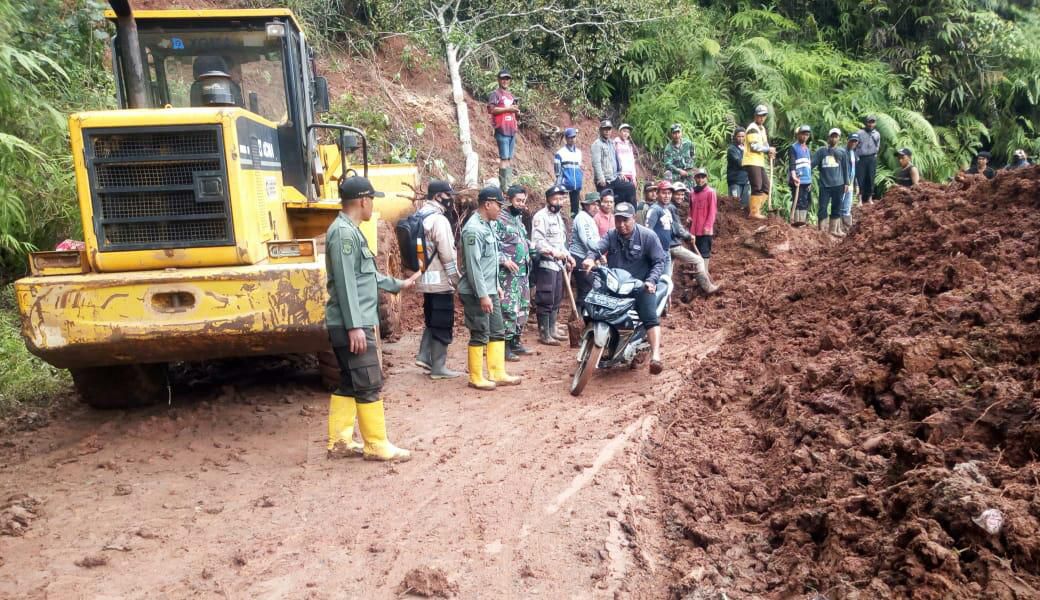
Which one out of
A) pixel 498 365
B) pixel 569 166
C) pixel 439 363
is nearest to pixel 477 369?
pixel 498 365

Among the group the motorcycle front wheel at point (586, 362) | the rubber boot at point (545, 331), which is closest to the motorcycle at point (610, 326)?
the motorcycle front wheel at point (586, 362)

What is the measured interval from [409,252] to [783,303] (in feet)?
12.8

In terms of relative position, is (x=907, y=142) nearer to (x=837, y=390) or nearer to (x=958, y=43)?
(x=958, y=43)

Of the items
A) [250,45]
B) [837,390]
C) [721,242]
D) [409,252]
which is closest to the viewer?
[837,390]

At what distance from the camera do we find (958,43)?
18.2 m

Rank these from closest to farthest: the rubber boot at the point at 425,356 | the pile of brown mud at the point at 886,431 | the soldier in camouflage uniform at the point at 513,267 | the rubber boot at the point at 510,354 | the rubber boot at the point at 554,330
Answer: the pile of brown mud at the point at 886,431
the rubber boot at the point at 425,356
the soldier in camouflage uniform at the point at 513,267
the rubber boot at the point at 510,354
the rubber boot at the point at 554,330

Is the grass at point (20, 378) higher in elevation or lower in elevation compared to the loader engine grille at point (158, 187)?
lower

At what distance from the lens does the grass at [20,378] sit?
6.55 m

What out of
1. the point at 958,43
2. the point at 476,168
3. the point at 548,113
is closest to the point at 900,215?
the point at 476,168

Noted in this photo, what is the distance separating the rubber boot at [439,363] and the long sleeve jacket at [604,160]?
5347 millimetres

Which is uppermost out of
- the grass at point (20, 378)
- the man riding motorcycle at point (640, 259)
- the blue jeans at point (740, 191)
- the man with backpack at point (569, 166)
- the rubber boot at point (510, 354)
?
the man with backpack at point (569, 166)

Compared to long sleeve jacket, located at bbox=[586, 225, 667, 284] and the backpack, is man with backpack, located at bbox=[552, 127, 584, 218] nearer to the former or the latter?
the backpack

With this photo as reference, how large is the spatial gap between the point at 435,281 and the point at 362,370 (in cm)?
239

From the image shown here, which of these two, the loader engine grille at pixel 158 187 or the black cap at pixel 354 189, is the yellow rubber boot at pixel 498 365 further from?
the loader engine grille at pixel 158 187
